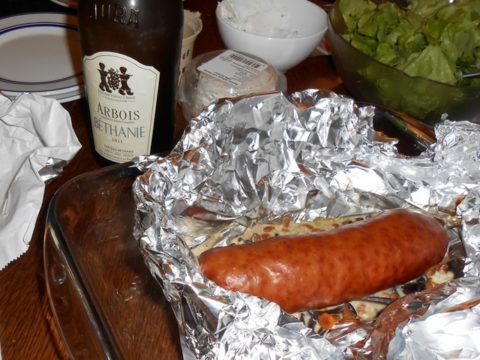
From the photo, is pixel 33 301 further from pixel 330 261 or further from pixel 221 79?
pixel 221 79

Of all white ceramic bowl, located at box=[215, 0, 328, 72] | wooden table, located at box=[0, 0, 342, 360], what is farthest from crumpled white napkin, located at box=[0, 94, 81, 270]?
white ceramic bowl, located at box=[215, 0, 328, 72]

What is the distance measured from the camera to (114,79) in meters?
0.90

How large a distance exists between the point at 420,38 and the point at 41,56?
3.04 feet

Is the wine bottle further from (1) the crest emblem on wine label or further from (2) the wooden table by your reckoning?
(2) the wooden table

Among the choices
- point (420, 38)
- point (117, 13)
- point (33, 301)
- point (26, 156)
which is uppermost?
point (117, 13)

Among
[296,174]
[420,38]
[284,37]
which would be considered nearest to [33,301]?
[296,174]

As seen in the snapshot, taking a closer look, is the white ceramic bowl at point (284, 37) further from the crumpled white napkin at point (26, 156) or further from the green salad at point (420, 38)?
the crumpled white napkin at point (26, 156)

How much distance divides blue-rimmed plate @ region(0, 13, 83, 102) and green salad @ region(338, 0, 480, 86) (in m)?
0.69

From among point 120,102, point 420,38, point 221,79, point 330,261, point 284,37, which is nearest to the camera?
point 330,261

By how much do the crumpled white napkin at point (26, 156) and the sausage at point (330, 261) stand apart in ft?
1.06

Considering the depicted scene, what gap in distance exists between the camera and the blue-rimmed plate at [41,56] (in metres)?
1.21

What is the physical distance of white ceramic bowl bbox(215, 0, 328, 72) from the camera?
1360 millimetres

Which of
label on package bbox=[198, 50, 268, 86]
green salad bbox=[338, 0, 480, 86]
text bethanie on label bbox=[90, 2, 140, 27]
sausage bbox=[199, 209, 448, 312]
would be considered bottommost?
sausage bbox=[199, 209, 448, 312]

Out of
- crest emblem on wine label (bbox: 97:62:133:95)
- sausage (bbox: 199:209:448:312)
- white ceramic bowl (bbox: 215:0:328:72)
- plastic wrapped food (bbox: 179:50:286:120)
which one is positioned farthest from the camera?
white ceramic bowl (bbox: 215:0:328:72)
